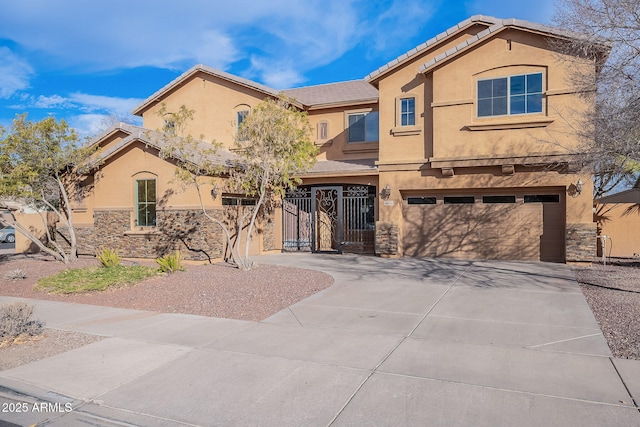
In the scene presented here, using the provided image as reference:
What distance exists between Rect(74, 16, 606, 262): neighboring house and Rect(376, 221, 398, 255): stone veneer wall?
46mm

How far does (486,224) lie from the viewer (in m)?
15.9

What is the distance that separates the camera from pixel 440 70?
51.4ft

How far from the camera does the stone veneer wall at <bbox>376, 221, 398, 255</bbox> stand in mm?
16812

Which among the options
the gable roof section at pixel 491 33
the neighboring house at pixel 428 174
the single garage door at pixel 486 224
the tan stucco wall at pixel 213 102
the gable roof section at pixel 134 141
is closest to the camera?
the gable roof section at pixel 491 33

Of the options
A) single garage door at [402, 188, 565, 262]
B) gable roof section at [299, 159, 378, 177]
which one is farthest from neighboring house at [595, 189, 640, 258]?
gable roof section at [299, 159, 378, 177]

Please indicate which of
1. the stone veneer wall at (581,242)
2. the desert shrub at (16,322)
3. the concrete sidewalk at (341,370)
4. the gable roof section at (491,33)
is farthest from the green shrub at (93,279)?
the stone veneer wall at (581,242)

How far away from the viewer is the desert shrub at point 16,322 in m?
6.90

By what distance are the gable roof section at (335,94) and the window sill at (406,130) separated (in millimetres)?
2516

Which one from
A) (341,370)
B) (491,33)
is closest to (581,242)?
(491,33)

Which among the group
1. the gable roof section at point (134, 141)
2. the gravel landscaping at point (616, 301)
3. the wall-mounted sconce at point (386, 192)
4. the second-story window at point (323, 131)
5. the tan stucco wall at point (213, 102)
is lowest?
the gravel landscaping at point (616, 301)

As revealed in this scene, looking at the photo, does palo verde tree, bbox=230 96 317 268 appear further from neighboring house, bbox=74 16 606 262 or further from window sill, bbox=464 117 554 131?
window sill, bbox=464 117 554 131

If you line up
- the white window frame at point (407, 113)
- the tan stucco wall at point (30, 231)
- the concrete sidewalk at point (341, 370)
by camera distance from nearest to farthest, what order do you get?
the concrete sidewalk at point (341, 370) < the white window frame at point (407, 113) < the tan stucco wall at point (30, 231)

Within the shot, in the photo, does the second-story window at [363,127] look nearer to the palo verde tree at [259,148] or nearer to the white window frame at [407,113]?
the white window frame at [407,113]

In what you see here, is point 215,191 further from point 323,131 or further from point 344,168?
point 323,131
